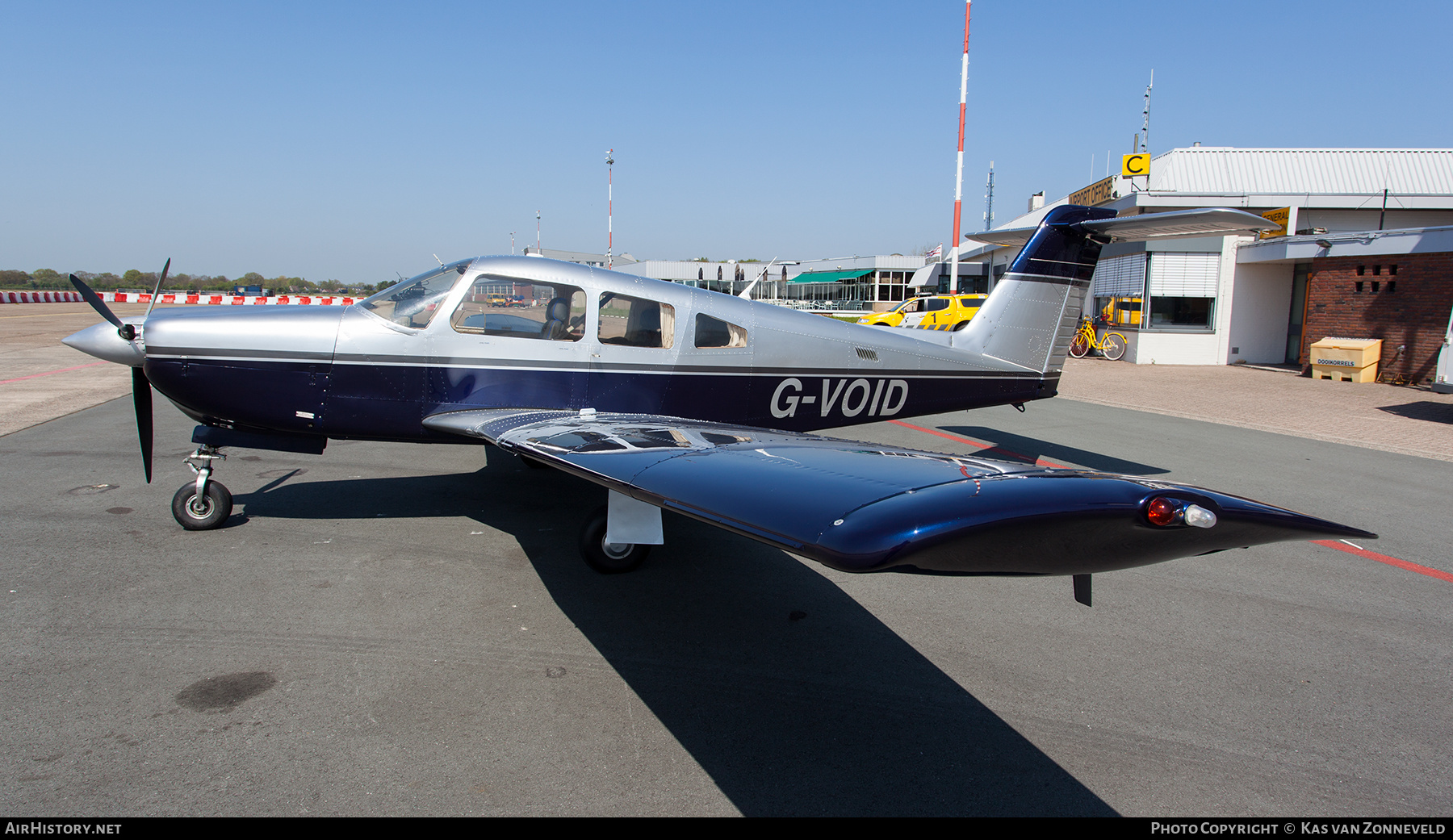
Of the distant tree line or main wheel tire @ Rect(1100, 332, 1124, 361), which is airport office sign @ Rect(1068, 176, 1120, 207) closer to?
main wheel tire @ Rect(1100, 332, 1124, 361)

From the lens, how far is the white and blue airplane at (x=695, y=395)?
6.77 ft

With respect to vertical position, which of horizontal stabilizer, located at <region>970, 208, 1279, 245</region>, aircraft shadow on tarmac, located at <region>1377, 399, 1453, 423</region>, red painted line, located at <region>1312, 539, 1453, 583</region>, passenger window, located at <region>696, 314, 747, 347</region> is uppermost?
horizontal stabilizer, located at <region>970, 208, 1279, 245</region>

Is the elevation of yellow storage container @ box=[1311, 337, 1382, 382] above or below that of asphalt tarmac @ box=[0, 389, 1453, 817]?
above

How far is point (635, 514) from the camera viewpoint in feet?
12.9

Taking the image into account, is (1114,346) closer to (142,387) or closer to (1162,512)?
(1162,512)

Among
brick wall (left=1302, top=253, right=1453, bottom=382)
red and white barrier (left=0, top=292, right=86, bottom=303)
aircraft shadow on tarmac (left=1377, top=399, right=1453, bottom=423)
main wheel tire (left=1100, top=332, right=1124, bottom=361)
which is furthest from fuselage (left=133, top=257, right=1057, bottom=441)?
red and white barrier (left=0, top=292, right=86, bottom=303)

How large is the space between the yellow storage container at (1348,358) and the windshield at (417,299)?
18212mm

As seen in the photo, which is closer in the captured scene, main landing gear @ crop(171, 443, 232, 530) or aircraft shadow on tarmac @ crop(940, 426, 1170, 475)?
main landing gear @ crop(171, 443, 232, 530)

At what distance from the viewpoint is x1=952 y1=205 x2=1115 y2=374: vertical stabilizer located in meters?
6.96

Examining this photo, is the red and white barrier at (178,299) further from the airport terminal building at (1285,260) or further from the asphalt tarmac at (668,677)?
the airport terminal building at (1285,260)

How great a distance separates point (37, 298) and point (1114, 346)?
63.1 m

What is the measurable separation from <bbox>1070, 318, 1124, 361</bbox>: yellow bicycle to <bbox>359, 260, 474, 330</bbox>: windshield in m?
18.8

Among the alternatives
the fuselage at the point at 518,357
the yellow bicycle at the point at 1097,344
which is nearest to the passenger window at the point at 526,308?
the fuselage at the point at 518,357
